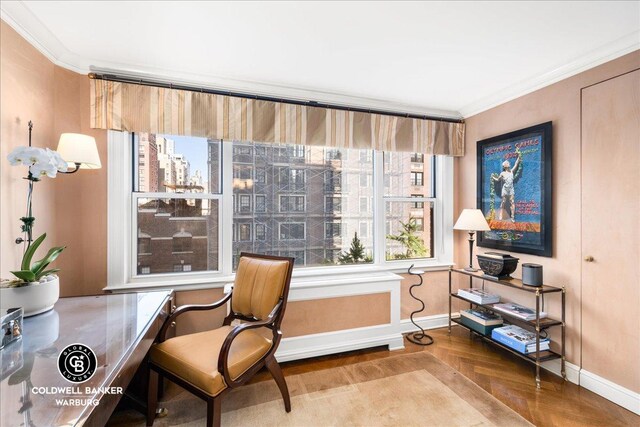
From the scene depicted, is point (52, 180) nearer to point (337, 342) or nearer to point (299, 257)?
point (299, 257)

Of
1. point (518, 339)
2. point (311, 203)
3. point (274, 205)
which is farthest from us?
point (311, 203)

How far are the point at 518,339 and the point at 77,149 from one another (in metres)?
3.48

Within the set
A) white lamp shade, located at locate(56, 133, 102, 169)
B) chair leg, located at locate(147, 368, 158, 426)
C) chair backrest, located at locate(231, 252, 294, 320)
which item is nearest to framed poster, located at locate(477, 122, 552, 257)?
chair backrest, located at locate(231, 252, 294, 320)

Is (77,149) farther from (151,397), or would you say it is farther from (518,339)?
(518,339)

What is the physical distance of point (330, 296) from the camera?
106 inches

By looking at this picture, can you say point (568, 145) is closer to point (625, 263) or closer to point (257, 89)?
point (625, 263)

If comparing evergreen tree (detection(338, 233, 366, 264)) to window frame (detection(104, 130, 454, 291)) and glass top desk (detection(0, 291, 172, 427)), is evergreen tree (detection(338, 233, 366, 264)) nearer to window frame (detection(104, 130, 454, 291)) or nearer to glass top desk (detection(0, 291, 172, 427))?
window frame (detection(104, 130, 454, 291))

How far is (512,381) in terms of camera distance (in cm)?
231

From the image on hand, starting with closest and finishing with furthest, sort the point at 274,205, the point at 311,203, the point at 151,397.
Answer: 1. the point at 151,397
2. the point at 274,205
3. the point at 311,203

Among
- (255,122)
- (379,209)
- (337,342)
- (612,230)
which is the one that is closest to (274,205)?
(255,122)

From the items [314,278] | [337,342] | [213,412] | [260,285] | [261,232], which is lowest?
[337,342]

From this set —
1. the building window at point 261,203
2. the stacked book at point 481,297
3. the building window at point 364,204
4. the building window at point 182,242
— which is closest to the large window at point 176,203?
the building window at point 182,242

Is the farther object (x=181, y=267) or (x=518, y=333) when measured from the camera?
(x=181, y=267)

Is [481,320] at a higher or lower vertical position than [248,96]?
lower
